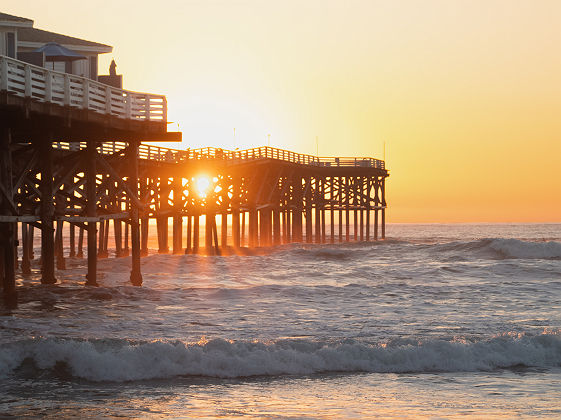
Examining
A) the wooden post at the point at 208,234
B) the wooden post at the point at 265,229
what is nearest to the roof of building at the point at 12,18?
the wooden post at the point at 208,234

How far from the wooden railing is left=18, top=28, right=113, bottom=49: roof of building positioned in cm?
360

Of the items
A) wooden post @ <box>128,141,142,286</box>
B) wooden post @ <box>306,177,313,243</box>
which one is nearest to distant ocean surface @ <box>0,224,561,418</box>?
wooden post @ <box>128,141,142,286</box>

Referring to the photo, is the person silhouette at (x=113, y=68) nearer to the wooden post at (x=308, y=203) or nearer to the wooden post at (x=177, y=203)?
the wooden post at (x=177, y=203)

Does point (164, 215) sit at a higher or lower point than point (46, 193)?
lower

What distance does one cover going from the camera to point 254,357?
14.4 meters

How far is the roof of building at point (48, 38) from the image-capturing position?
2897 centimetres

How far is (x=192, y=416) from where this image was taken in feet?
35.9

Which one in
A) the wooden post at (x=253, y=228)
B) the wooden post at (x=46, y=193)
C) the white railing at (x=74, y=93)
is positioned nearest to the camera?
the white railing at (x=74, y=93)

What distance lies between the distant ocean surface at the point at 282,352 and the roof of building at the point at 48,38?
9391 millimetres

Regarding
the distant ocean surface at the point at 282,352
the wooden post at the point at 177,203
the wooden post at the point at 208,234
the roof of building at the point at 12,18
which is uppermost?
the roof of building at the point at 12,18

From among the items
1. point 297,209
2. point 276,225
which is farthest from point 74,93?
point 297,209

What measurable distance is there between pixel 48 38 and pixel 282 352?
1930 cm

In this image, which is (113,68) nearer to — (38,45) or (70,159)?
(38,45)

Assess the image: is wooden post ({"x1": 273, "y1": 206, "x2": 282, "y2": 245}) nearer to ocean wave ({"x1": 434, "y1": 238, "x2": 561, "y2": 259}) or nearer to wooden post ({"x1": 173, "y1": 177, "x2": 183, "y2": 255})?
→ wooden post ({"x1": 173, "y1": 177, "x2": 183, "y2": 255})
